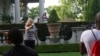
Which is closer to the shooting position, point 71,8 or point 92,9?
point 92,9

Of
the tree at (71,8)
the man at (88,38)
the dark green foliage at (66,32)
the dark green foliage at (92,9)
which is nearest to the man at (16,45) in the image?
the man at (88,38)

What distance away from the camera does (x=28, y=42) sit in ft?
44.7

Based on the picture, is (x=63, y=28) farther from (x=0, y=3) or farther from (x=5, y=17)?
(x=0, y=3)

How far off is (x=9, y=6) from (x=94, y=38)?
37.7 metres

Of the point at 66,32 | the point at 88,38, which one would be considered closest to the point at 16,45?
the point at 88,38

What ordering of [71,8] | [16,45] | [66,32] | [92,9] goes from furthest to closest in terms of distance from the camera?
[71,8]
[92,9]
[66,32]
[16,45]

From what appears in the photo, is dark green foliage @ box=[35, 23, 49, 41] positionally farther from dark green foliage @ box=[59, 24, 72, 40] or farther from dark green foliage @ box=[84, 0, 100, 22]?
dark green foliage @ box=[84, 0, 100, 22]

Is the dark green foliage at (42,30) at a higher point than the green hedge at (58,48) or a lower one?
higher

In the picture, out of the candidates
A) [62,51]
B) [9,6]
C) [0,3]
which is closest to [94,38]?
[62,51]

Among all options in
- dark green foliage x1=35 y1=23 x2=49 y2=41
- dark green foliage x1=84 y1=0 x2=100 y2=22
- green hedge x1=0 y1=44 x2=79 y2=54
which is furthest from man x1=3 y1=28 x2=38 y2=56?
dark green foliage x1=84 y1=0 x2=100 y2=22

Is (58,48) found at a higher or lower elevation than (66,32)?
lower

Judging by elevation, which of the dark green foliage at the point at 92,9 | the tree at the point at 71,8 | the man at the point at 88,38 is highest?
the man at the point at 88,38

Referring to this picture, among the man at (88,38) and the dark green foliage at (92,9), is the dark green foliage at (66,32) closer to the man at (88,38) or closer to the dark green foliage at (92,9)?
the dark green foliage at (92,9)

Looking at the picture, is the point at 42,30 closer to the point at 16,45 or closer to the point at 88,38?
the point at 88,38
